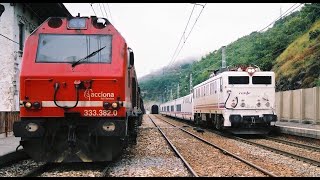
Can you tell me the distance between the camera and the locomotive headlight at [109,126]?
33.1 ft

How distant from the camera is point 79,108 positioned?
33.5 ft

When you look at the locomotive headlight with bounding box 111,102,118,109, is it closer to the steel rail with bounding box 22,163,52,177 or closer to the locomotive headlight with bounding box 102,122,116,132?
the locomotive headlight with bounding box 102,122,116,132

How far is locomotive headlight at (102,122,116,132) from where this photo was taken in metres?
10.1

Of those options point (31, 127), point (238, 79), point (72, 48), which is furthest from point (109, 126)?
point (238, 79)

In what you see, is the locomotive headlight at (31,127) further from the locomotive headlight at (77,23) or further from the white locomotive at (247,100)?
the white locomotive at (247,100)

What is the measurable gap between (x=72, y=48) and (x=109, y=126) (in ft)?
6.97

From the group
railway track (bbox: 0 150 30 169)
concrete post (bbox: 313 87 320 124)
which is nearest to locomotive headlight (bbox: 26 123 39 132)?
railway track (bbox: 0 150 30 169)

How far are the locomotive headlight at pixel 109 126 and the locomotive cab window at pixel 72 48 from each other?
58.9 inches

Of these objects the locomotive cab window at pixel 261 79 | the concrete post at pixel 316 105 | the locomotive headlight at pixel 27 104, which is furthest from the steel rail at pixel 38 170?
the concrete post at pixel 316 105

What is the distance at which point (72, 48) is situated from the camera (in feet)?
35.5

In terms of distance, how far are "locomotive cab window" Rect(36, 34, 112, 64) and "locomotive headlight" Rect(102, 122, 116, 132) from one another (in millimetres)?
1497

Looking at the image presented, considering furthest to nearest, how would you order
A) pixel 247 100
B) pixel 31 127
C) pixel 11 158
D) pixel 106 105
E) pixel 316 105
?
pixel 316 105 → pixel 247 100 → pixel 11 158 → pixel 106 105 → pixel 31 127

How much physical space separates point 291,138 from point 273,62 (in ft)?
97.7

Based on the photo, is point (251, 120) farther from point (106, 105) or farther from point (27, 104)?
point (27, 104)
